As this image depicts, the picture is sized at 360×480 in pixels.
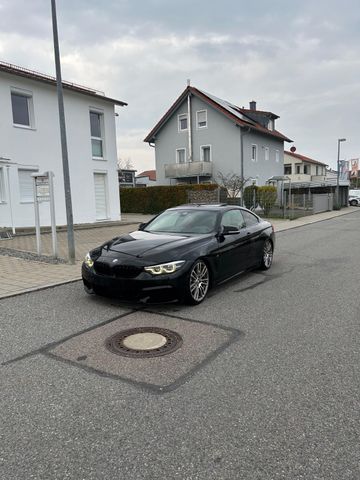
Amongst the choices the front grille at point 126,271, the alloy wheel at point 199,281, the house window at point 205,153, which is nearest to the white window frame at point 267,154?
the house window at point 205,153

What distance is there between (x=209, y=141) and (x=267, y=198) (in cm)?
1142

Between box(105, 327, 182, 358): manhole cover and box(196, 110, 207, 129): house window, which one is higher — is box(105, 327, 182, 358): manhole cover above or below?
below

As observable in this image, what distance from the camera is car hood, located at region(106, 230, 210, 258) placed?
555 centimetres

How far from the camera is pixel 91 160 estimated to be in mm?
18203

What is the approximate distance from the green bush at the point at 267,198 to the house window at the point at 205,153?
34.8 ft

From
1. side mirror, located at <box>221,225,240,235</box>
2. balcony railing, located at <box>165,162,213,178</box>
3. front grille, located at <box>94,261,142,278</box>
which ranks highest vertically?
balcony railing, located at <box>165,162,213,178</box>

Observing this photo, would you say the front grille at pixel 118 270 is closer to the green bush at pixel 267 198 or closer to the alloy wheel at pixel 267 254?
the alloy wheel at pixel 267 254

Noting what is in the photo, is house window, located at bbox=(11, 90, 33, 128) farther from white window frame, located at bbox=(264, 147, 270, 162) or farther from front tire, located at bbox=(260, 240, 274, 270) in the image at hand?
white window frame, located at bbox=(264, 147, 270, 162)

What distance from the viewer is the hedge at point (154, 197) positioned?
25031mm

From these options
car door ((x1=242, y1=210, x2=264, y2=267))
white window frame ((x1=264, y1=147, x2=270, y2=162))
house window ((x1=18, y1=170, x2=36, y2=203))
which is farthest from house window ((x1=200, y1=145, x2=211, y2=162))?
car door ((x1=242, y1=210, x2=264, y2=267))

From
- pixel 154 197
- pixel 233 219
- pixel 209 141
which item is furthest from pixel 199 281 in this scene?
pixel 209 141

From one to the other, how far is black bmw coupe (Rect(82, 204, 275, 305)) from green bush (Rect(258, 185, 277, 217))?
1743 centimetres

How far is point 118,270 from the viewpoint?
5332 mm

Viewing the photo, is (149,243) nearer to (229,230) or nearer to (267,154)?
(229,230)
